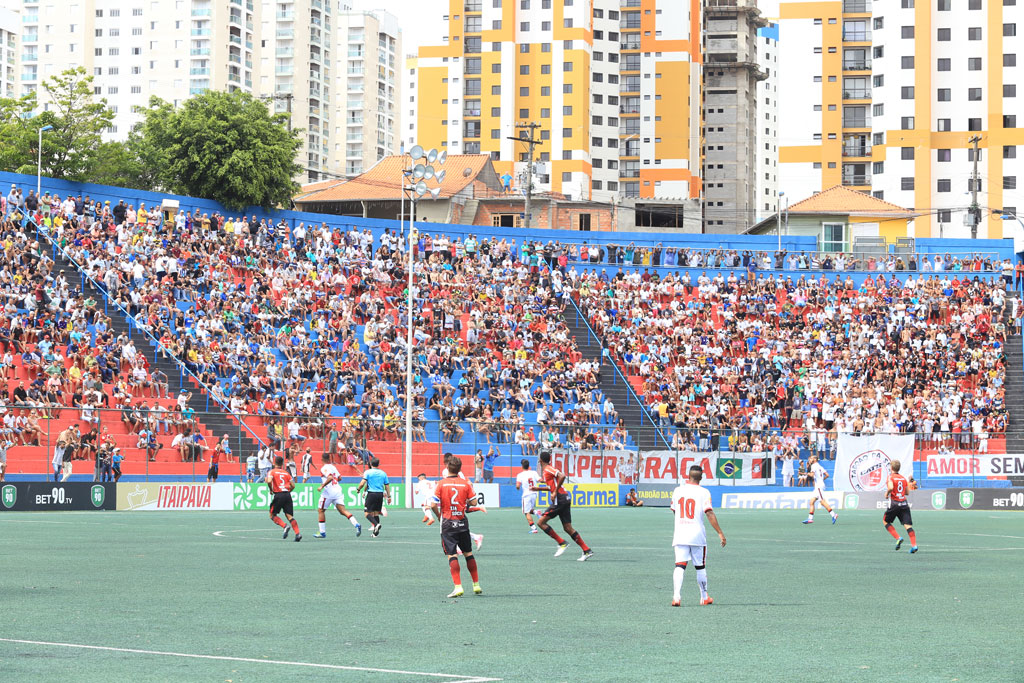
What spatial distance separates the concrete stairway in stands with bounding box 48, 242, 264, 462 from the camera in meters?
41.9

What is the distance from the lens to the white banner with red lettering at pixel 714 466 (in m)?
48.5

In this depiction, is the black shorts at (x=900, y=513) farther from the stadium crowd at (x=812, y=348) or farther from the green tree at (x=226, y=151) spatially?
the green tree at (x=226, y=151)

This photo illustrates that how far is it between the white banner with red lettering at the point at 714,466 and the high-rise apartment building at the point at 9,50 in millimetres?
132437

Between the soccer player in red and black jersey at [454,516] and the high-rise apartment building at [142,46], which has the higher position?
the high-rise apartment building at [142,46]

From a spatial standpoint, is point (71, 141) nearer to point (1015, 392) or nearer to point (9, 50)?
point (1015, 392)

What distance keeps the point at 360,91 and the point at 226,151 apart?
4769 inches

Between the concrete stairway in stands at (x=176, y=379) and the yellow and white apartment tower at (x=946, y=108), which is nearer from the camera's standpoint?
the concrete stairway in stands at (x=176, y=379)

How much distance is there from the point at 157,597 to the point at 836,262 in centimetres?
5407

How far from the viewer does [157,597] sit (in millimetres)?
18438

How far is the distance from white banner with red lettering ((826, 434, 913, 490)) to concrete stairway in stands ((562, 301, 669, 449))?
652cm

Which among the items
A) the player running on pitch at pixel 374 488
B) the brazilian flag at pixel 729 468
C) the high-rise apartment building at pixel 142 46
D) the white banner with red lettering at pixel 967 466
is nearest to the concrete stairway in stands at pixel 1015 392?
the white banner with red lettering at pixel 967 466

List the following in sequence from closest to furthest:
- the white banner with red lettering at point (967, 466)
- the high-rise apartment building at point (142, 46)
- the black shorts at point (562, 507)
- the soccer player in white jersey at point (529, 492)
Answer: the black shorts at point (562, 507) → the soccer player in white jersey at point (529, 492) → the white banner with red lettering at point (967, 466) → the high-rise apartment building at point (142, 46)

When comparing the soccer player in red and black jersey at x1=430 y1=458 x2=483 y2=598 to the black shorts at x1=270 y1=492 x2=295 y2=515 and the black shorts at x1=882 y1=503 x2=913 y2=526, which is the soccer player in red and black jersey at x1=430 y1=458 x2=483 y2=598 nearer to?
the black shorts at x1=270 y1=492 x2=295 y2=515

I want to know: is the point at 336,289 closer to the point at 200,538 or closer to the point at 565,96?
the point at 200,538
